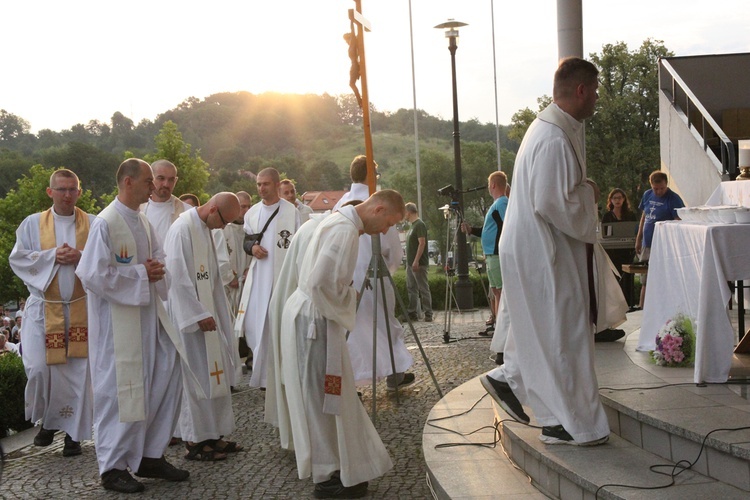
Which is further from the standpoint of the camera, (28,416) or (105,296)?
(28,416)

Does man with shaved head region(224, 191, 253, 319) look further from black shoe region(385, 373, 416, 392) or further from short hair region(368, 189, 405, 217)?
short hair region(368, 189, 405, 217)

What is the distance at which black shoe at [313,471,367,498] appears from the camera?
17.1 ft

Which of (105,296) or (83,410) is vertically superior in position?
(105,296)

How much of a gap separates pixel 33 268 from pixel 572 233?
4.47 meters

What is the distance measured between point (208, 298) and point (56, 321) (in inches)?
55.4

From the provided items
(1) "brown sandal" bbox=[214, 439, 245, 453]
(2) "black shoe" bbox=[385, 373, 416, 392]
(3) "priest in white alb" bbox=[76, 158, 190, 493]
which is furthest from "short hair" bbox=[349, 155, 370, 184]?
(1) "brown sandal" bbox=[214, 439, 245, 453]

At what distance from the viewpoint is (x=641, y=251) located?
11750 millimetres

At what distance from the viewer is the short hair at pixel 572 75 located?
16.2 feet

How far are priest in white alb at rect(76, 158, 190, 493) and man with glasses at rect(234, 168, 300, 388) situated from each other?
2.67 m

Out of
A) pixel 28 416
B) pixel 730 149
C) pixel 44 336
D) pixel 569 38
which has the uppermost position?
pixel 569 38

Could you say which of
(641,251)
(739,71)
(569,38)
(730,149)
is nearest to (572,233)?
(569,38)

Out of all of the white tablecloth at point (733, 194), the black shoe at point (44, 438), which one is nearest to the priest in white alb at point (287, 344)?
the black shoe at point (44, 438)

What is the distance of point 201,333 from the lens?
6.45 meters

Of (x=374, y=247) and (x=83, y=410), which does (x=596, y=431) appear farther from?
(x=83, y=410)
